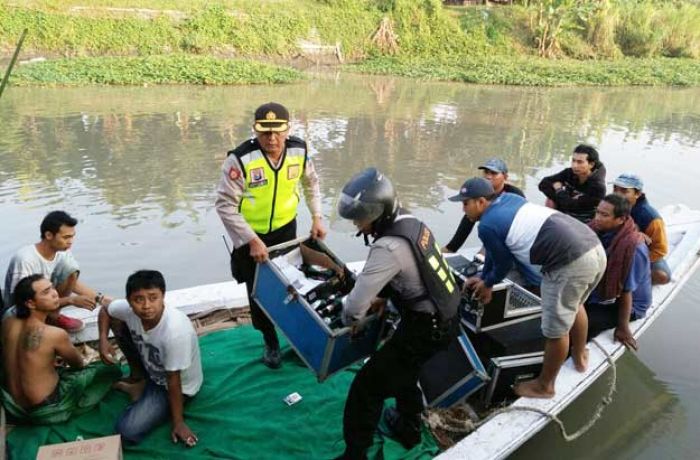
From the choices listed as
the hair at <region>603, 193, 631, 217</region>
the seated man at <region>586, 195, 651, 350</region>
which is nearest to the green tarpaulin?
the seated man at <region>586, 195, 651, 350</region>

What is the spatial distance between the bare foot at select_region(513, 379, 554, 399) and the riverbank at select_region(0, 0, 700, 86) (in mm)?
15746

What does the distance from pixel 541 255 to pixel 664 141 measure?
11493mm

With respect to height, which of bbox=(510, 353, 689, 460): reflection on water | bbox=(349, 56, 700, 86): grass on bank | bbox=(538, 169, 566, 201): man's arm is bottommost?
bbox=(349, 56, 700, 86): grass on bank

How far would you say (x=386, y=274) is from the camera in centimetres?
231

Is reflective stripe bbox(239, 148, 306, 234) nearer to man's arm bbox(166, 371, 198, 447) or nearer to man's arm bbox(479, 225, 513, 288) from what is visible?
man's arm bbox(166, 371, 198, 447)

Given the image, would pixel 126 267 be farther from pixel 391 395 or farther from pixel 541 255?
pixel 541 255

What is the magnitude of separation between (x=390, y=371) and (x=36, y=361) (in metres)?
1.84

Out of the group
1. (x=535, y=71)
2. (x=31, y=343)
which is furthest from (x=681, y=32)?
(x=31, y=343)

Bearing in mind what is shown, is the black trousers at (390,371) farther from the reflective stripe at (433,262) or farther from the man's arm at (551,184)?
the man's arm at (551,184)

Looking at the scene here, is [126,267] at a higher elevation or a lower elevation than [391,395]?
lower

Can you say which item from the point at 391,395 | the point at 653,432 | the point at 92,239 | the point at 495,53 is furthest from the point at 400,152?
the point at 495,53

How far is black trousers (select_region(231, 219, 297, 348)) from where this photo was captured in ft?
11.2

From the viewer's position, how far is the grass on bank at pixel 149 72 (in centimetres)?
1524

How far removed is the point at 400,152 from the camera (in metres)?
10.7
